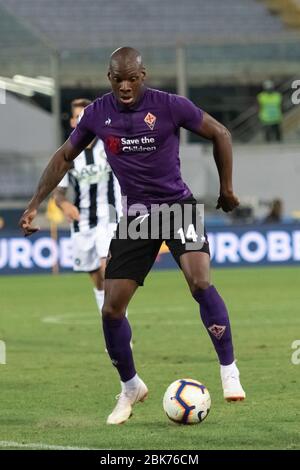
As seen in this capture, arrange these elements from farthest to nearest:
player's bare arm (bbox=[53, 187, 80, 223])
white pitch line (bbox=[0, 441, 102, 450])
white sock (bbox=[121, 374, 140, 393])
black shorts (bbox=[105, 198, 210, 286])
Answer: player's bare arm (bbox=[53, 187, 80, 223]) → white sock (bbox=[121, 374, 140, 393]) → black shorts (bbox=[105, 198, 210, 286]) → white pitch line (bbox=[0, 441, 102, 450])

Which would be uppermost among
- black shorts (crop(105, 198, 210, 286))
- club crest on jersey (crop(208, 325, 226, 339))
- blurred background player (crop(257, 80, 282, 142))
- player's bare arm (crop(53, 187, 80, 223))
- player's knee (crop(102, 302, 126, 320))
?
blurred background player (crop(257, 80, 282, 142))

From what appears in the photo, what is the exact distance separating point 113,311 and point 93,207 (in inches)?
188

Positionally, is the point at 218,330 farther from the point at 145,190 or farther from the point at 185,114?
the point at 185,114

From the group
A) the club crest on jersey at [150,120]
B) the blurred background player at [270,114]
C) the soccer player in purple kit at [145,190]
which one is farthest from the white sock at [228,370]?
the blurred background player at [270,114]

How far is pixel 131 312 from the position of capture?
15.2 m

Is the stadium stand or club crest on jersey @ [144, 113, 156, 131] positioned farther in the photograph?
the stadium stand

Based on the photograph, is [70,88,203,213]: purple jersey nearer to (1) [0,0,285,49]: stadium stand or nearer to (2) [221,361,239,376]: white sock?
(2) [221,361,239,376]: white sock

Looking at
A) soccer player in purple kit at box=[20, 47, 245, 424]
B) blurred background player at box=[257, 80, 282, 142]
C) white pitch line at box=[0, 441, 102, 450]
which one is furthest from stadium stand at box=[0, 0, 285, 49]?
white pitch line at box=[0, 441, 102, 450]

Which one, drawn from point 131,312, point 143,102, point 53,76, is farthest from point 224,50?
point 143,102

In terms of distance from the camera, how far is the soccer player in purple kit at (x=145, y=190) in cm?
703

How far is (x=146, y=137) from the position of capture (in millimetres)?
7020

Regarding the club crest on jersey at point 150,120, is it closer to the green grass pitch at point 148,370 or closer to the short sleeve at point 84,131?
the short sleeve at point 84,131

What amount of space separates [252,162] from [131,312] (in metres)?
13.4

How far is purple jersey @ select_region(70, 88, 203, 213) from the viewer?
7020 millimetres
